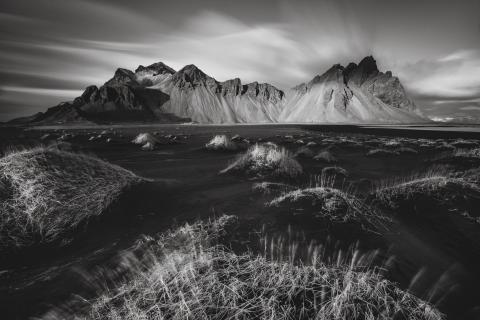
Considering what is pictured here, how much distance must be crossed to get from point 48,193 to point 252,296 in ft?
16.8

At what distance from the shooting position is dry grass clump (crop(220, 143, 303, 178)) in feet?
33.7

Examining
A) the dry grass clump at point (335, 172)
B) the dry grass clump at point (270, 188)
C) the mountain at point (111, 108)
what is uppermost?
the mountain at point (111, 108)

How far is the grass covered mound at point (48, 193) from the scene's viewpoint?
4.79 metres

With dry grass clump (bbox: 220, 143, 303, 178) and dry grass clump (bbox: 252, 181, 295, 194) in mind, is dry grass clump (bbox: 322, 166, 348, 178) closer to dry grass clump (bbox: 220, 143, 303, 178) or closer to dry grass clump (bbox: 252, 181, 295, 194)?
dry grass clump (bbox: 220, 143, 303, 178)

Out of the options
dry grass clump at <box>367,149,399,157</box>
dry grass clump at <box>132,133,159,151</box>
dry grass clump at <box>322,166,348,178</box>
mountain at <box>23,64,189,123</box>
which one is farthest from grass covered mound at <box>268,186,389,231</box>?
mountain at <box>23,64,189,123</box>

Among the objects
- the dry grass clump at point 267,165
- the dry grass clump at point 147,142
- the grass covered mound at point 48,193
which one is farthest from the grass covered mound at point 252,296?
the dry grass clump at point 147,142

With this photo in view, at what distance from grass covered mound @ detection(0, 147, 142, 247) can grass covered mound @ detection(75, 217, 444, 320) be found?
2.82 meters

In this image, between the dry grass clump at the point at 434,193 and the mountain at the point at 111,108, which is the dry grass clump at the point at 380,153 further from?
the mountain at the point at 111,108

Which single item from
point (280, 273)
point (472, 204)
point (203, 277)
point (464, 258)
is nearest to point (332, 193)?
point (464, 258)

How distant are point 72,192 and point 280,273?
5201 millimetres

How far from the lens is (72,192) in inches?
224

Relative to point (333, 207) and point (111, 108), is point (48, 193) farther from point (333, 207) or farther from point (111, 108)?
point (111, 108)

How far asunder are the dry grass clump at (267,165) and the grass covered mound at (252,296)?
7.32 metres

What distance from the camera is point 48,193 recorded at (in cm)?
535
